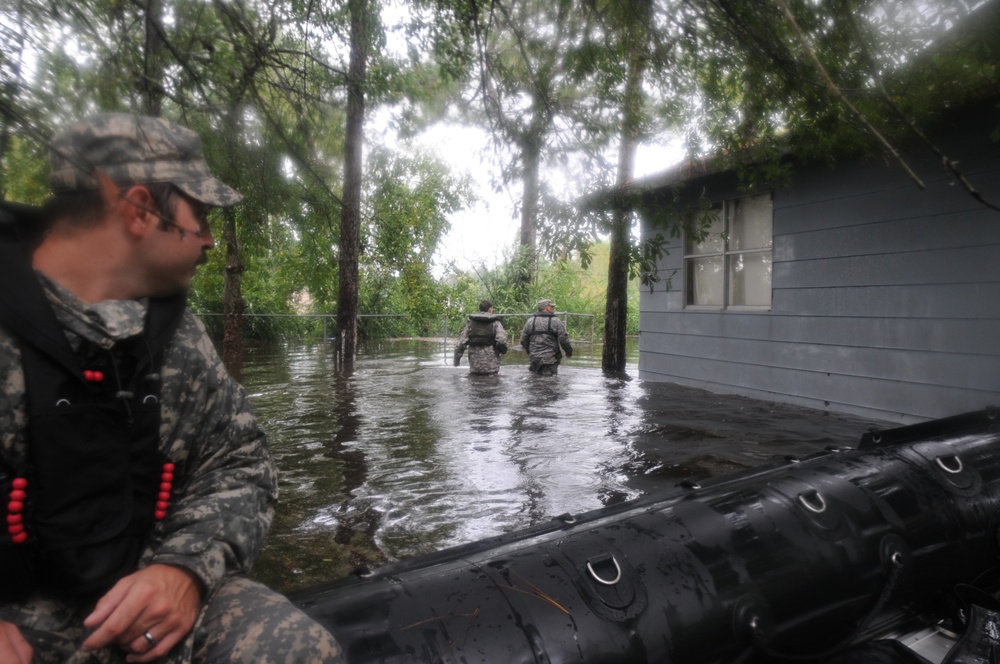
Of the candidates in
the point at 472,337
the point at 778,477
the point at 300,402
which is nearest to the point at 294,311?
the point at 472,337

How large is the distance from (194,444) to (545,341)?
11.9 metres

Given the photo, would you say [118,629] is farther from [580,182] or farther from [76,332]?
[580,182]

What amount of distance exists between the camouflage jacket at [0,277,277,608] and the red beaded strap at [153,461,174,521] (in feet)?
0.08

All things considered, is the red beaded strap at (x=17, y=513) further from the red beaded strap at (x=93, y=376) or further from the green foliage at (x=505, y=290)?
the green foliage at (x=505, y=290)

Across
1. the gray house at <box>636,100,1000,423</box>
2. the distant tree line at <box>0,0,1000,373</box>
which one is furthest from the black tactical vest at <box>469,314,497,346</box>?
the distant tree line at <box>0,0,1000,373</box>

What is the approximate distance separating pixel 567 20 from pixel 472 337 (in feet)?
28.6

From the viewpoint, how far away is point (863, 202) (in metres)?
8.31

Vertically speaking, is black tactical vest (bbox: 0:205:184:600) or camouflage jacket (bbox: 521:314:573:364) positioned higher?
black tactical vest (bbox: 0:205:184:600)

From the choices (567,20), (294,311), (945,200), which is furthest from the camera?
(294,311)

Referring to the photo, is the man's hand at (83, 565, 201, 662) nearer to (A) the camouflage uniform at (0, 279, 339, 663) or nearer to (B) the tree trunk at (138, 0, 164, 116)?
(A) the camouflage uniform at (0, 279, 339, 663)

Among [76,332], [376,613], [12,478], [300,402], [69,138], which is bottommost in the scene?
[300,402]

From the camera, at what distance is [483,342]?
13.3 metres

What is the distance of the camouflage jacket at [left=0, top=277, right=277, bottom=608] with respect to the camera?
55.4 inches

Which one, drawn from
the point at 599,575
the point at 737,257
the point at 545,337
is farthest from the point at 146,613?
the point at 545,337
